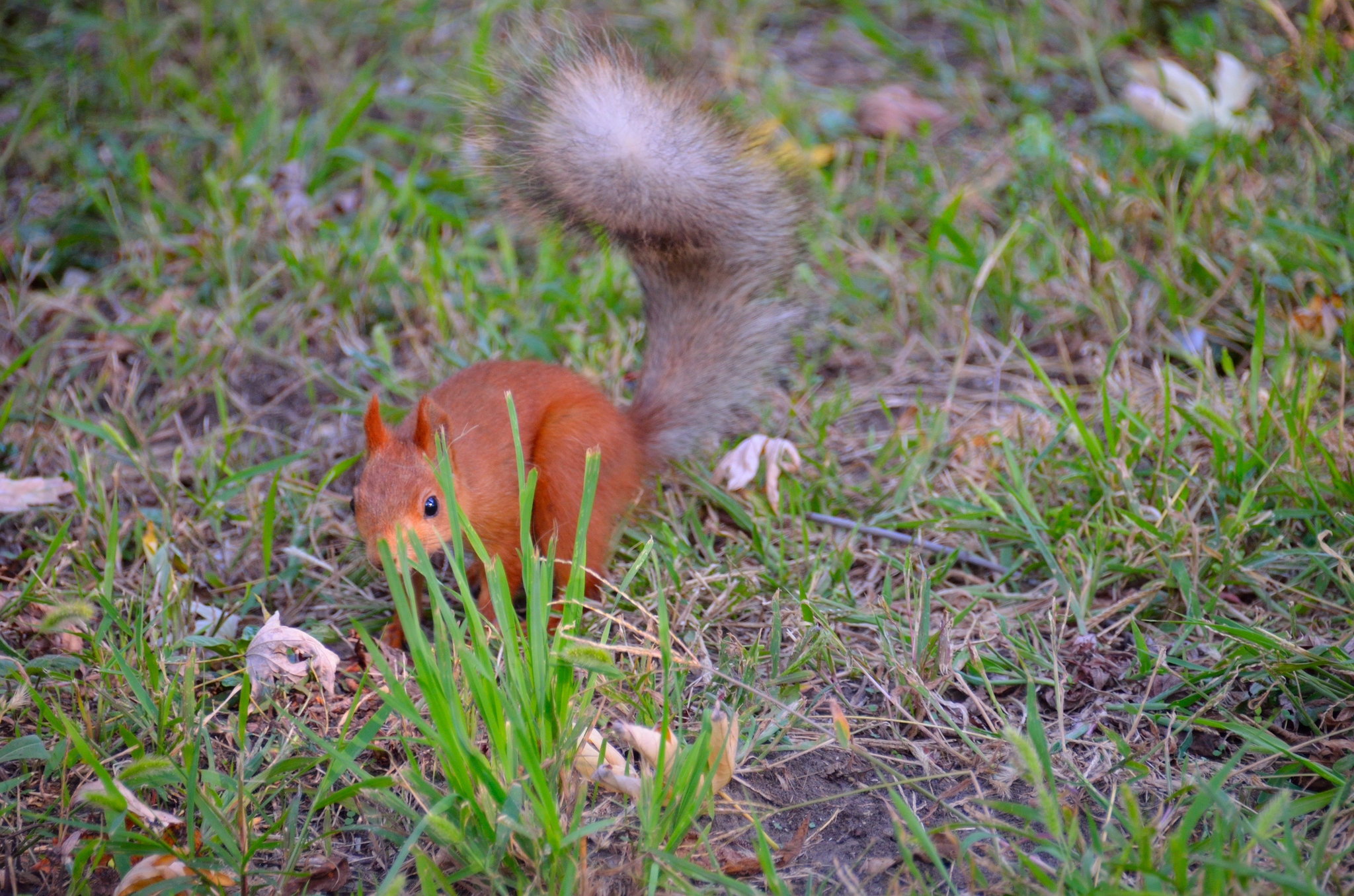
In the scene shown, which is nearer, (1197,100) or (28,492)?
(28,492)

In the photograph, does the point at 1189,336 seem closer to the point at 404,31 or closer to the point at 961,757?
the point at 961,757

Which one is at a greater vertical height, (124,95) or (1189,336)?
(124,95)

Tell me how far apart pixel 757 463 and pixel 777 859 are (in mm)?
1076

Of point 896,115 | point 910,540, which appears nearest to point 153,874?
point 910,540

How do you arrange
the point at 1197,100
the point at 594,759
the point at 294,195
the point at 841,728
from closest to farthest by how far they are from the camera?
the point at 594,759 < the point at 841,728 < the point at 1197,100 < the point at 294,195

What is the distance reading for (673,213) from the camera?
92.2 inches

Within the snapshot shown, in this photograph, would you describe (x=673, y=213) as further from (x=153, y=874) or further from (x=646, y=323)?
(x=153, y=874)

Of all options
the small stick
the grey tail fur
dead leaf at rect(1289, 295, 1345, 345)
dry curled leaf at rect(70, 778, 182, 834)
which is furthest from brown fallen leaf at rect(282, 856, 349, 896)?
dead leaf at rect(1289, 295, 1345, 345)

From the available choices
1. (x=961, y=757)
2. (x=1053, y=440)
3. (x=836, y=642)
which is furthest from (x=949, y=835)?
(x=1053, y=440)

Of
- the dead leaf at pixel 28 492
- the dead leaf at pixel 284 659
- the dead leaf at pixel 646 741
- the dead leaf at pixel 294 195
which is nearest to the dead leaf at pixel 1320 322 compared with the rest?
the dead leaf at pixel 646 741

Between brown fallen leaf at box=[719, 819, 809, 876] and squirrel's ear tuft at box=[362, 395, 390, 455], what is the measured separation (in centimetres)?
99

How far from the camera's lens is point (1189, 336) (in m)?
2.81

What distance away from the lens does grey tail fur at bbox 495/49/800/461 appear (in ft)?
7.63

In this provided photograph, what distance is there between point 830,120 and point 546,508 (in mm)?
2266
